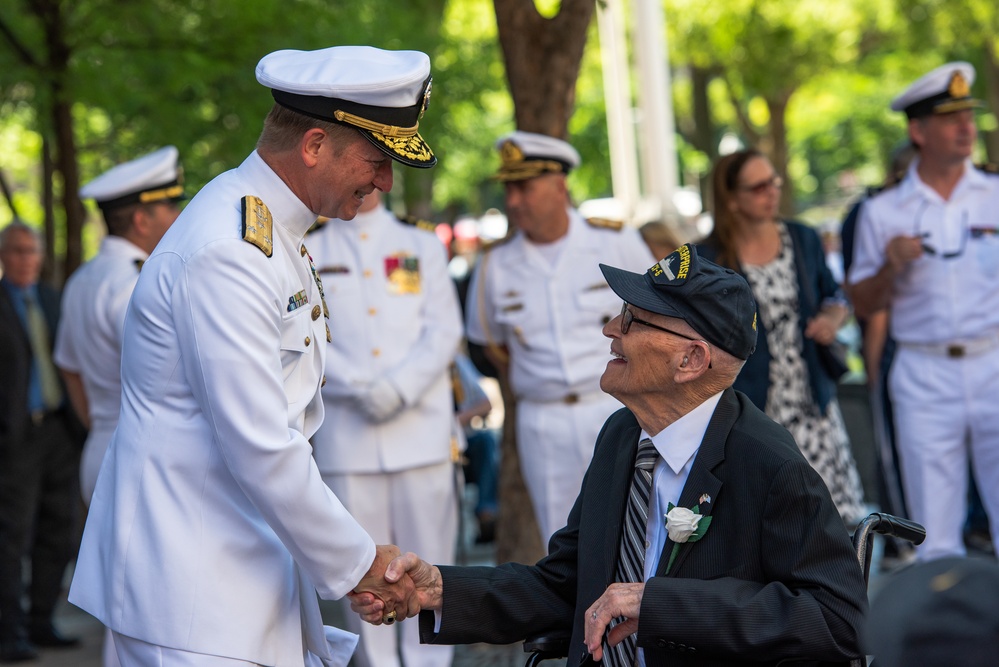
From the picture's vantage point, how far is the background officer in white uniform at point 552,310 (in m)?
5.96

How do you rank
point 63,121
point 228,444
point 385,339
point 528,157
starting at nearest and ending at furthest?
point 228,444 < point 385,339 < point 528,157 < point 63,121

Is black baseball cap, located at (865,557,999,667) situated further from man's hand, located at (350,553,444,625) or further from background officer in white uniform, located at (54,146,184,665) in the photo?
background officer in white uniform, located at (54,146,184,665)

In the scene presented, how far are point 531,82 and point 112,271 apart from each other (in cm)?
257

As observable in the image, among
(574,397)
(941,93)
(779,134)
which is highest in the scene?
(779,134)

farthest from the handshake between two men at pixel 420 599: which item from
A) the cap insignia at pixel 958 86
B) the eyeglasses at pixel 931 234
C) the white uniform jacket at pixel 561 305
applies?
the cap insignia at pixel 958 86

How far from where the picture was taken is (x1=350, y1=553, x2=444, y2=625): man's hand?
9.89 feet

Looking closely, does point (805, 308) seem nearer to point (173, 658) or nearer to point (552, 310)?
point (552, 310)

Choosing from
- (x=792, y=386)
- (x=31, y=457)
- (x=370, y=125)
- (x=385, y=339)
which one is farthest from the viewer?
(x=31, y=457)

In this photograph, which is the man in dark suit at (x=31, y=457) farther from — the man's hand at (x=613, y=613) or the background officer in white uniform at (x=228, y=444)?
the man's hand at (x=613, y=613)

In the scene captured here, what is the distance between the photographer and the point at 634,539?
317cm

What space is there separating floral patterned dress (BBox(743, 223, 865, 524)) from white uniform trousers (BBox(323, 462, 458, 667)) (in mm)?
1537

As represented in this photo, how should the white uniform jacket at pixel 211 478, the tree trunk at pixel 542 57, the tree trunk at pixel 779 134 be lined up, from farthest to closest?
the tree trunk at pixel 779 134 < the tree trunk at pixel 542 57 < the white uniform jacket at pixel 211 478

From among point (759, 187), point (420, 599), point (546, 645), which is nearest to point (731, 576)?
point (546, 645)

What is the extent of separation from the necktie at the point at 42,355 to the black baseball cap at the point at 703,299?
17.0 ft
